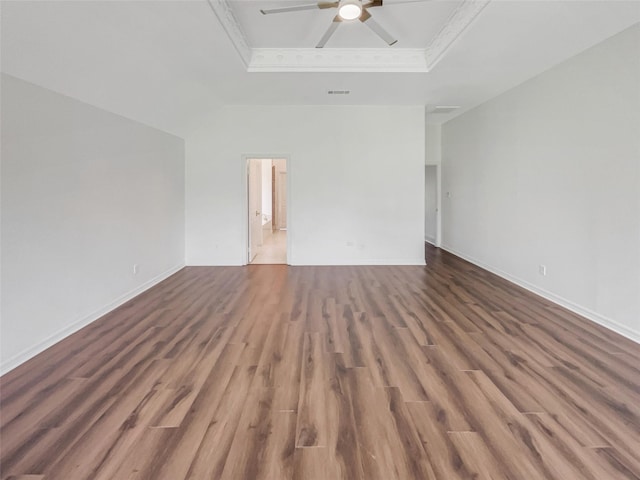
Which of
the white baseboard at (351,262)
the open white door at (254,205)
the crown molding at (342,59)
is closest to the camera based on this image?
the crown molding at (342,59)

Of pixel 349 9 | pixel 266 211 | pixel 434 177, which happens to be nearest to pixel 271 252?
pixel 266 211

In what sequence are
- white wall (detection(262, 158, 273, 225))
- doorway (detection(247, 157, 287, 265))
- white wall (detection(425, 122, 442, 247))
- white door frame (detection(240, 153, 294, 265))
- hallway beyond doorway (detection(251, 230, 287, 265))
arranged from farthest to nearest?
white wall (detection(262, 158, 273, 225)), white wall (detection(425, 122, 442, 247)), hallway beyond doorway (detection(251, 230, 287, 265)), doorway (detection(247, 157, 287, 265)), white door frame (detection(240, 153, 294, 265))

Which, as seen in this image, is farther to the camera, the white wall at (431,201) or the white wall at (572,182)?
the white wall at (431,201)

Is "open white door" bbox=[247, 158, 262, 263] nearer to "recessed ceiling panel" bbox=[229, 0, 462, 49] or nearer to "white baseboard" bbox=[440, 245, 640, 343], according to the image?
"recessed ceiling panel" bbox=[229, 0, 462, 49]

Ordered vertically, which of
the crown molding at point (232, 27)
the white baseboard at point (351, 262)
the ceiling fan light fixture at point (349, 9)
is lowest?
the white baseboard at point (351, 262)

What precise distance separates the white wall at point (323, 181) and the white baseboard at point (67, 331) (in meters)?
1.86

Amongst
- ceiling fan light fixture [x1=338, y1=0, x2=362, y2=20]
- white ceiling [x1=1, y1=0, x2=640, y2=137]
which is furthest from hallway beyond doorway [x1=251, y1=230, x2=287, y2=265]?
ceiling fan light fixture [x1=338, y1=0, x2=362, y2=20]

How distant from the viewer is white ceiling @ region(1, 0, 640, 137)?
260 centimetres

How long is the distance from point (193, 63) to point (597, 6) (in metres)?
4.13

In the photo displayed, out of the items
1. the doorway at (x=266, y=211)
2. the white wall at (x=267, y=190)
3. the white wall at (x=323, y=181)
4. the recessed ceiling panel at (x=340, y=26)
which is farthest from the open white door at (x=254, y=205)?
the white wall at (x=267, y=190)

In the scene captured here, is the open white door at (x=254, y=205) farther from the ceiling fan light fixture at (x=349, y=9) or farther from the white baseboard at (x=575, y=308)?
the white baseboard at (x=575, y=308)

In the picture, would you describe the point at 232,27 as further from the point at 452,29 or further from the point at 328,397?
the point at 328,397

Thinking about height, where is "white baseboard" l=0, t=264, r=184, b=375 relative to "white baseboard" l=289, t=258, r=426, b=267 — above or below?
below

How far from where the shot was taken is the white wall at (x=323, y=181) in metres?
6.06
